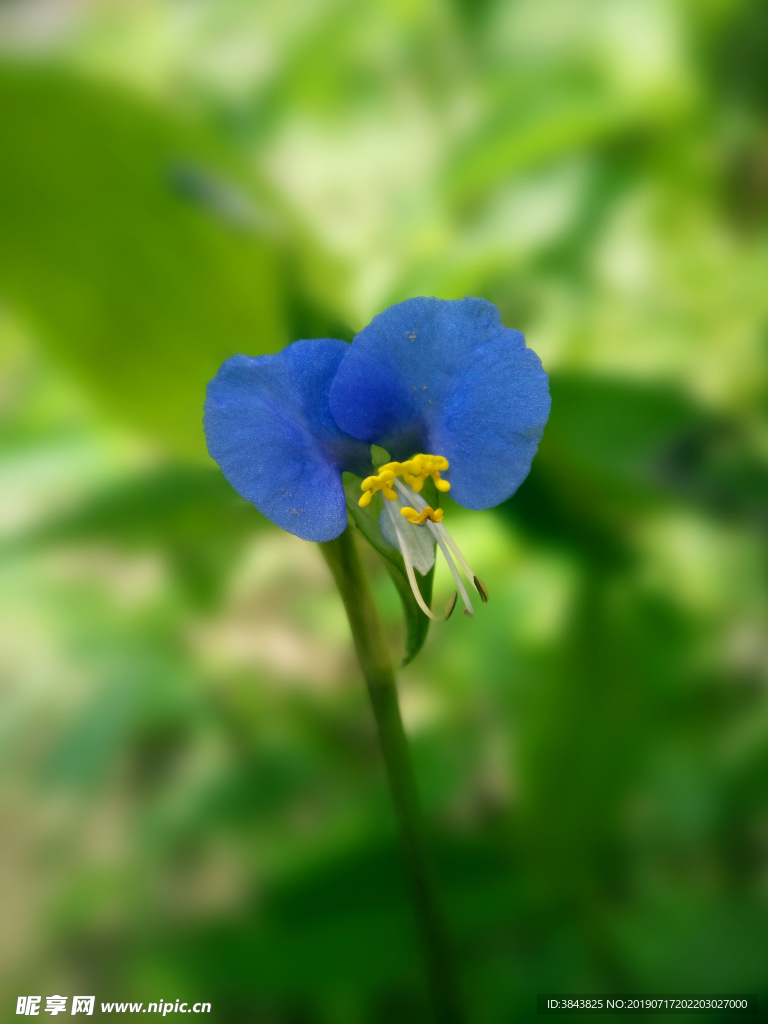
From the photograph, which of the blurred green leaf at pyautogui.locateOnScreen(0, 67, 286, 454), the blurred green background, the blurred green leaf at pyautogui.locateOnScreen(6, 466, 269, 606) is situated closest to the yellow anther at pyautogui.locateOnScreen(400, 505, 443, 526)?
the blurred green background

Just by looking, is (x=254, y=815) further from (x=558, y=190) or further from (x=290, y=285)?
(x=558, y=190)

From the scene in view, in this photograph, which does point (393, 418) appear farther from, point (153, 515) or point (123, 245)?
point (123, 245)

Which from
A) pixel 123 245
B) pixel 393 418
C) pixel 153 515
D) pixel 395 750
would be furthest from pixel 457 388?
pixel 123 245

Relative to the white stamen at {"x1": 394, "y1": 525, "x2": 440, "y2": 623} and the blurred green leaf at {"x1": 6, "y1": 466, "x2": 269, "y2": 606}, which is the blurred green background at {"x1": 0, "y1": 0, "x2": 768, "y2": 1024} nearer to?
the blurred green leaf at {"x1": 6, "y1": 466, "x2": 269, "y2": 606}

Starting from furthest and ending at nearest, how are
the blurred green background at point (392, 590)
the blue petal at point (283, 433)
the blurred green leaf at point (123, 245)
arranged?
the blurred green leaf at point (123, 245)
the blurred green background at point (392, 590)
the blue petal at point (283, 433)

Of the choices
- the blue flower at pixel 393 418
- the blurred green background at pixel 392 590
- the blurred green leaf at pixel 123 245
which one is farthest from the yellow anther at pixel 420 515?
the blurred green leaf at pixel 123 245

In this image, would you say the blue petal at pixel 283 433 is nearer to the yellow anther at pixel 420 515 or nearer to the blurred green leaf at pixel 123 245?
the yellow anther at pixel 420 515

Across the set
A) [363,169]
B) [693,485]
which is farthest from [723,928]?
[363,169]
